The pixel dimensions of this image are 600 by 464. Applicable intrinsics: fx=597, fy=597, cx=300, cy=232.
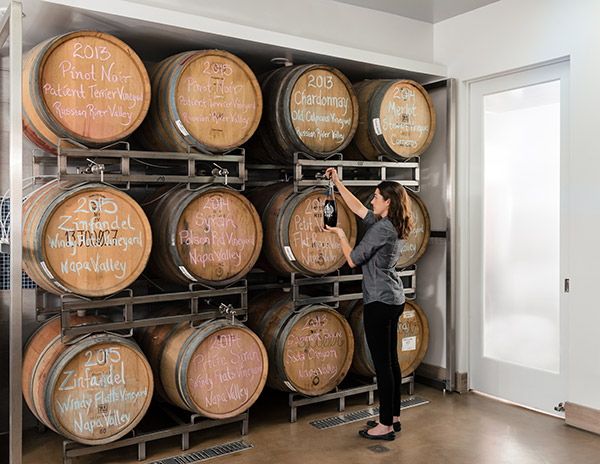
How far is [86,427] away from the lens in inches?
126

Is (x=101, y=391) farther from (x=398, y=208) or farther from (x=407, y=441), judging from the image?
(x=398, y=208)

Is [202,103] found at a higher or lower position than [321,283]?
higher

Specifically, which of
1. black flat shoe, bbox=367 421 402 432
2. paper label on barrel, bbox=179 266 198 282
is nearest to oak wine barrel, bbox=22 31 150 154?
paper label on barrel, bbox=179 266 198 282

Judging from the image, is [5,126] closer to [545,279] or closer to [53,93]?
[53,93]

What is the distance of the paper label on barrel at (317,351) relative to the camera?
3918 millimetres

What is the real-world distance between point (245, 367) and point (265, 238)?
860 mm

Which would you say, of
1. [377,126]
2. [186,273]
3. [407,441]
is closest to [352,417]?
[407,441]

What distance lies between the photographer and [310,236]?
391 cm

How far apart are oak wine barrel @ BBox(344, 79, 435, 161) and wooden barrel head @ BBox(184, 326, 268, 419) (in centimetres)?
167

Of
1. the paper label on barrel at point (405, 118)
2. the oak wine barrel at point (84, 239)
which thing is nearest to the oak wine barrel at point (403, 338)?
the paper label on barrel at point (405, 118)

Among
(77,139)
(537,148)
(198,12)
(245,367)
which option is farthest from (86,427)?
(537,148)

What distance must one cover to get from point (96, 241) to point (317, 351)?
64.8 inches

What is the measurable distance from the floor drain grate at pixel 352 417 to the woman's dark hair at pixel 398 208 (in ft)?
4.44

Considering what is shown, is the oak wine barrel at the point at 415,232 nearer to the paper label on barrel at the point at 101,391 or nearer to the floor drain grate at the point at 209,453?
the floor drain grate at the point at 209,453
